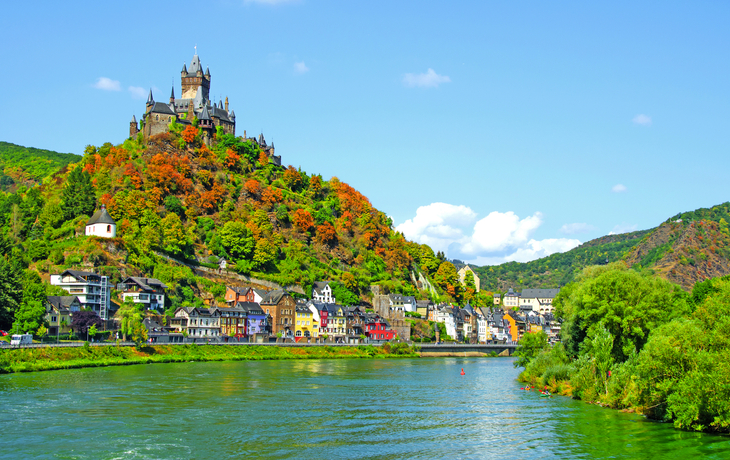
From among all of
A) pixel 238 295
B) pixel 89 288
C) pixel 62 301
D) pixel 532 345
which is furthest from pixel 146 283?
pixel 532 345

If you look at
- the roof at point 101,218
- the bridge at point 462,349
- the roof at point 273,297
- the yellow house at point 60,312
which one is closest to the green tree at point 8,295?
the yellow house at point 60,312

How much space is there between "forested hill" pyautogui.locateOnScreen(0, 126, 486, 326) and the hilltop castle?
3.42 metres

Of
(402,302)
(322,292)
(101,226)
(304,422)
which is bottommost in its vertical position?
(304,422)

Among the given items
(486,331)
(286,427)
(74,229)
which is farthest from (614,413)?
(486,331)

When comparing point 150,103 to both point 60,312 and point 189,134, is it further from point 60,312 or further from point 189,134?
point 60,312

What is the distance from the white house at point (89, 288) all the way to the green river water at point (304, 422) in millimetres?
31156

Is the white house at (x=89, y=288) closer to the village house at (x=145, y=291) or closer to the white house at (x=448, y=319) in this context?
the village house at (x=145, y=291)

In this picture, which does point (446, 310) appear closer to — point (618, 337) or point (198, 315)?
point (198, 315)

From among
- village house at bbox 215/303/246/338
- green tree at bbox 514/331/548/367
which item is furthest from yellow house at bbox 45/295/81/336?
green tree at bbox 514/331/548/367

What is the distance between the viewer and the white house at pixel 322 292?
11894 centimetres

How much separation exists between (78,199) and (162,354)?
41744 mm

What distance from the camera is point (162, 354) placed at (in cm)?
7925

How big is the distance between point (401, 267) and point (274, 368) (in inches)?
2830

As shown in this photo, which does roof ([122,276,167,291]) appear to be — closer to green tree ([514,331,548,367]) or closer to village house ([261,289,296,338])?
village house ([261,289,296,338])
